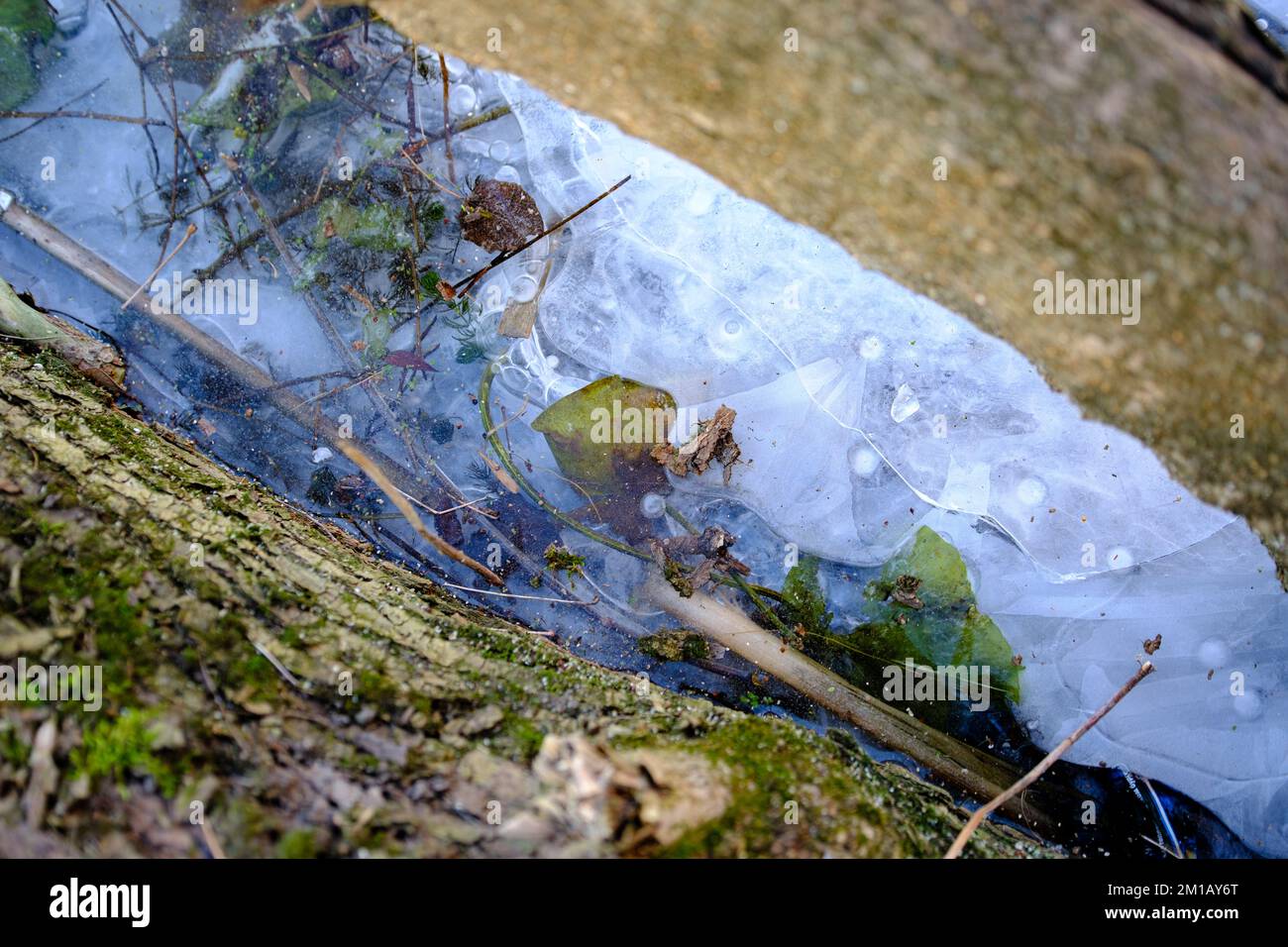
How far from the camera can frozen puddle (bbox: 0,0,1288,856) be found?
10.7 feet

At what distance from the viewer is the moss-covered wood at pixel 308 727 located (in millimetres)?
2053

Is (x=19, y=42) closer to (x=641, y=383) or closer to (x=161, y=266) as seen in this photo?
(x=161, y=266)

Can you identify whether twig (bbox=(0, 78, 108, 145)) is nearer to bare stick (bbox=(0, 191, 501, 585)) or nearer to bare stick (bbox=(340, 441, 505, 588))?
bare stick (bbox=(0, 191, 501, 585))

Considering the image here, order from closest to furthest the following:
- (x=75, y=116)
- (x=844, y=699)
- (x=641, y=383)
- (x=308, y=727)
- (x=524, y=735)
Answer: (x=308, y=727) < (x=524, y=735) < (x=844, y=699) < (x=641, y=383) < (x=75, y=116)

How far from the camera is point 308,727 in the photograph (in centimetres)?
217

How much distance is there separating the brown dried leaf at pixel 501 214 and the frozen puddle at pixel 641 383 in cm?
7

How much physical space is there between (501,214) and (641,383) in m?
0.97

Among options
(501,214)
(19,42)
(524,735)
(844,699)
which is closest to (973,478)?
(844,699)

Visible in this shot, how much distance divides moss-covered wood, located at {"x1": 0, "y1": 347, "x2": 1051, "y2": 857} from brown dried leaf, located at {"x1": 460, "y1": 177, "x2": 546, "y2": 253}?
1.58 metres

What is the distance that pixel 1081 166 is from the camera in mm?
1854

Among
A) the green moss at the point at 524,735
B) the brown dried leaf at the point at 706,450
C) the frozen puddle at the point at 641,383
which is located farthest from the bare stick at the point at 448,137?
the green moss at the point at 524,735

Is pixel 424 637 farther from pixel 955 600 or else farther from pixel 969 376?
pixel 969 376

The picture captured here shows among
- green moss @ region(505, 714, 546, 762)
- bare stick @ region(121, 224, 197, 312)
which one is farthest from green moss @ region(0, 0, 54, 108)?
green moss @ region(505, 714, 546, 762)
